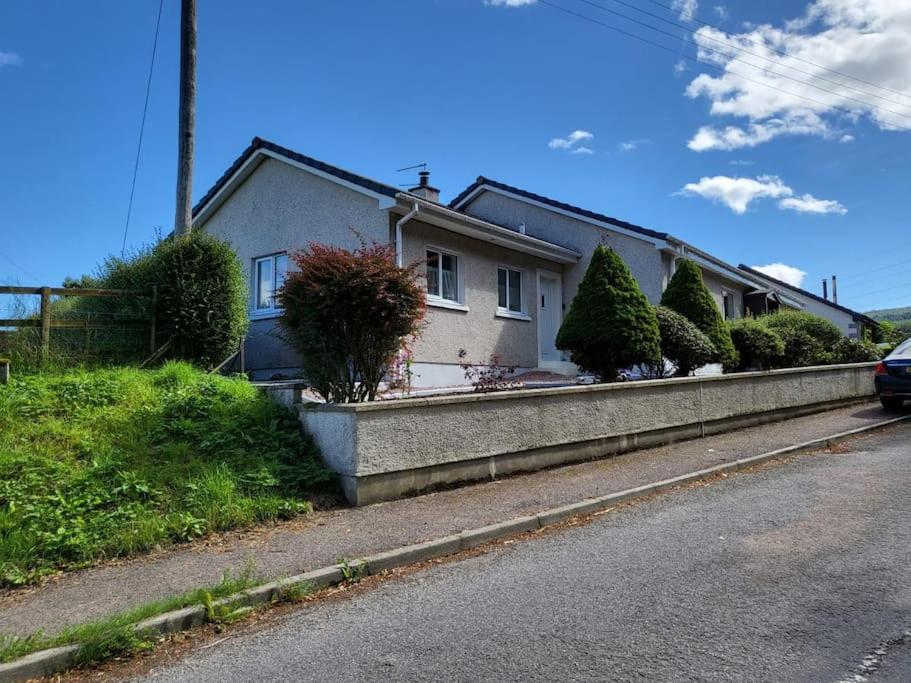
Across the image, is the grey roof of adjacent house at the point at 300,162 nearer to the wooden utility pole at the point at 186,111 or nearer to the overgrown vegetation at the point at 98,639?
the wooden utility pole at the point at 186,111

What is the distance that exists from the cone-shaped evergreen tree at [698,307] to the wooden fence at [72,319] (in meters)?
10.0

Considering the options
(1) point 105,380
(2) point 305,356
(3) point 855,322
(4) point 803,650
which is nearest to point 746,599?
(4) point 803,650

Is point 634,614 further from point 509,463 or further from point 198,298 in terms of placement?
point 198,298

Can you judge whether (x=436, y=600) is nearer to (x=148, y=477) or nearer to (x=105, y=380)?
(x=148, y=477)

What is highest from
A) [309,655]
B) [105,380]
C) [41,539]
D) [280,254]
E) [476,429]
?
[280,254]

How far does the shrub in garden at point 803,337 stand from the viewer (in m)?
15.4

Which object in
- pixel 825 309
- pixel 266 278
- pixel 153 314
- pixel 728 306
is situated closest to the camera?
pixel 153 314

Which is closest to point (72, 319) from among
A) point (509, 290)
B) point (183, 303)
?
point (183, 303)

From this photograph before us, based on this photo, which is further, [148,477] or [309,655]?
[148,477]

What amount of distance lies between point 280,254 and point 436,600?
38.5 feet

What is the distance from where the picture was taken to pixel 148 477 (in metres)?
6.21

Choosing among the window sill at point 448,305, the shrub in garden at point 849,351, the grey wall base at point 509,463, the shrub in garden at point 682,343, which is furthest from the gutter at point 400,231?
the shrub in garden at point 849,351

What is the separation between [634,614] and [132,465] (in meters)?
4.93

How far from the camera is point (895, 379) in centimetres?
1330
